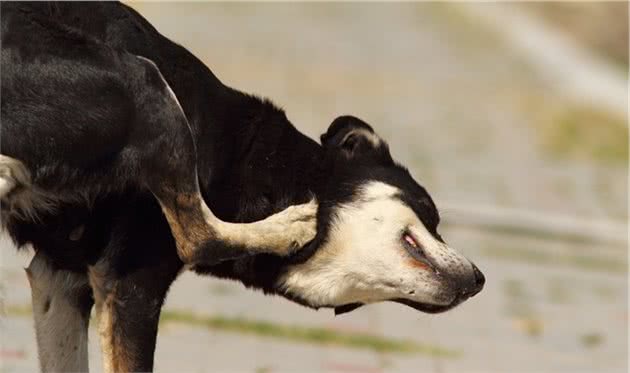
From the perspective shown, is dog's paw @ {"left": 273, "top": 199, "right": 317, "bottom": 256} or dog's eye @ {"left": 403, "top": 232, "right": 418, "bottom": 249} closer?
dog's paw @ {"left": 273, "top": 199, "right": 317, "bottom": 256}

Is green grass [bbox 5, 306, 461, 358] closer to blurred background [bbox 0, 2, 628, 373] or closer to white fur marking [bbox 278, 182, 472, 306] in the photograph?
blurred background [bbox 0, 2, 628, 373]

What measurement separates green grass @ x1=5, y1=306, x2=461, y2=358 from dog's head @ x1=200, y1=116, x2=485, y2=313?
2.90m

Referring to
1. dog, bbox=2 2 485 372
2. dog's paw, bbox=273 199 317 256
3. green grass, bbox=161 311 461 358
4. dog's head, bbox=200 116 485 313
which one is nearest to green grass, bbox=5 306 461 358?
green grass, bbox=161 311 461 358

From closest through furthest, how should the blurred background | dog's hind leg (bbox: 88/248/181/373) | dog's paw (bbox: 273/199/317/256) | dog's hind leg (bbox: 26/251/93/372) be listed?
dog's hind leg (bbox: 88/248/181/373), dog's paw (bbox: 273/199/317/256), dog's hind leg (bbox: 26/251/93/372), the blurred background

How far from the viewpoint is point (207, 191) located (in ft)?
16.7

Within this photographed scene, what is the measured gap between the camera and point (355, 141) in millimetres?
5398

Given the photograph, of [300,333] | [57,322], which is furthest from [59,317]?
[300,333]

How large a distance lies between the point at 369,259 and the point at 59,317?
120 cm

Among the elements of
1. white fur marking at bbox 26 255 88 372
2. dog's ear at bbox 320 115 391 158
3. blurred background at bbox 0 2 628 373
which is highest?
blurred background at bbox 0 2 628 373

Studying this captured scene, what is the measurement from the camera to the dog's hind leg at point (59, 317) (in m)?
5.32

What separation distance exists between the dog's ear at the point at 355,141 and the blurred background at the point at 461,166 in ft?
5.48

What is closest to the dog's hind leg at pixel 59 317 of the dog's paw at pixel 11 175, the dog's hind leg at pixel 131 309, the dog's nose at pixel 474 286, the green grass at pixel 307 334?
the dog's hind leg at pixel 131 309

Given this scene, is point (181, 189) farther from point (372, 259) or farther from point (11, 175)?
point (372, 259)

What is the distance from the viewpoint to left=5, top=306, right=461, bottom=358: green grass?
8148 mm
